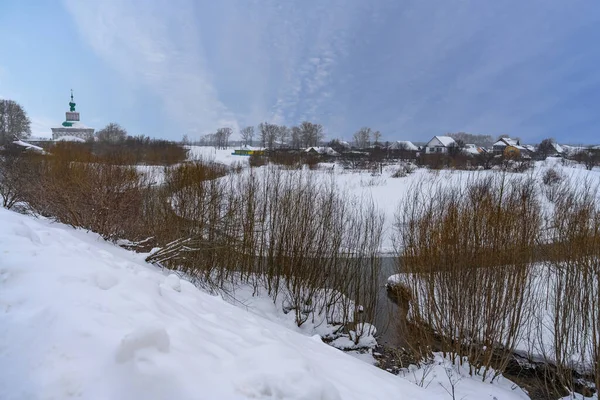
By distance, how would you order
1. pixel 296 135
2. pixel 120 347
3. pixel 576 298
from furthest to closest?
pixel 296 135 < pixel 576 298 < pixel 120 347

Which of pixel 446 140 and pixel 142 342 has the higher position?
pixel 446 140

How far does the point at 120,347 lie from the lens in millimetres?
2018

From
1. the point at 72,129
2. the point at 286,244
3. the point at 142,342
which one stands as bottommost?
the point at 286,244

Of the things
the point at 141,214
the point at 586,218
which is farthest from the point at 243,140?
the point at 586,218

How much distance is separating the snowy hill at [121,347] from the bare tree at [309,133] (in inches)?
2930

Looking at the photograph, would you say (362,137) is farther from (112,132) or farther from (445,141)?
(112,132)

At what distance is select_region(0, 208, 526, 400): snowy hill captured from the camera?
185 cm

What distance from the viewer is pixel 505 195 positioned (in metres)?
7.69

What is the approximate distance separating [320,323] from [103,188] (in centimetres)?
776

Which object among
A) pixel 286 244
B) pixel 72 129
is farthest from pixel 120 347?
pixel 72 129

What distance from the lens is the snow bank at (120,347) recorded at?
185cm

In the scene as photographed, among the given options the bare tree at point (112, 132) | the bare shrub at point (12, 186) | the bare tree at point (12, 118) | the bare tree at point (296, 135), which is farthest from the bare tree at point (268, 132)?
the bare shrub at point (12, 186)

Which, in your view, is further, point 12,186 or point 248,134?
point 248,134

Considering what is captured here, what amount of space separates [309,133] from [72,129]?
55.7 metres
